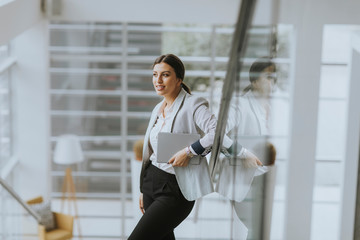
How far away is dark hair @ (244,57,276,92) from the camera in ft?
5.25

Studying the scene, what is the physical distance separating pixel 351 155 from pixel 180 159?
1079 mm

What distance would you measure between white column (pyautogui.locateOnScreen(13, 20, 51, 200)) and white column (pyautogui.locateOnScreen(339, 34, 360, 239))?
690cm

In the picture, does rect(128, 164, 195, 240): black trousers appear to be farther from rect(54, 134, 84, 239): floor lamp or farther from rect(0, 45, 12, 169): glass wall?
rect(54, 134, 84, 239): floor lamp

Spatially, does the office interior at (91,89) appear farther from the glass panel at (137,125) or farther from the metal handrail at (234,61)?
the metal handrail at (234,61)

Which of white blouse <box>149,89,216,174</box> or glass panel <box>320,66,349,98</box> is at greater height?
glass panel <box>320,66,349,98</box>

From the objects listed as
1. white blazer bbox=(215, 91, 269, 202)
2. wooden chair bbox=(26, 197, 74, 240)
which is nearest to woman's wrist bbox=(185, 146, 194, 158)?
white blazer bbox=(215, 91, 269, 202)

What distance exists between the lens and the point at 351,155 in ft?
8.29

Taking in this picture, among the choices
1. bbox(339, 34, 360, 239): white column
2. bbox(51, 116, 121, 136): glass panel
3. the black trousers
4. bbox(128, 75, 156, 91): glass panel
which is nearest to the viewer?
bbox(339, 34, 360, 239): white column

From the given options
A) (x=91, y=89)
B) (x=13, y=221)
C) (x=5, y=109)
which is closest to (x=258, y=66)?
(x=13, y=221)

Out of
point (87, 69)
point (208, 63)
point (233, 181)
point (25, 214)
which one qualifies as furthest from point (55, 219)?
point (233, 181)

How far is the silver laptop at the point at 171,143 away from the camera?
10.9ft

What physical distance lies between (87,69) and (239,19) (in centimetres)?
847

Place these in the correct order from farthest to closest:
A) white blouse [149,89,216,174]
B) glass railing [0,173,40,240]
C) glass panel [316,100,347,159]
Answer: glass railing [0,173,40,240] → white blouse [149,89,216,174] → glass panel [316,100,347,159]


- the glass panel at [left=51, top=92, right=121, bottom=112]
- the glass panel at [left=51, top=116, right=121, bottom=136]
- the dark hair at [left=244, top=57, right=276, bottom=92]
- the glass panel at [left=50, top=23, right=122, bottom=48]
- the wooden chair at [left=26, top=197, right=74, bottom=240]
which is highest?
the glass panel at [left=50, top=23, right=122, bottom=48]
